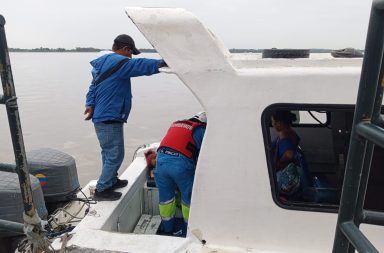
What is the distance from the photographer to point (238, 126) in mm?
1975

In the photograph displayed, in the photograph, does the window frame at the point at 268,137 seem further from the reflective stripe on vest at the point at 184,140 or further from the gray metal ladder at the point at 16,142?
the gray metal ladder at the point at 16,142

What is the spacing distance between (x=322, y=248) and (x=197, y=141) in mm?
1266

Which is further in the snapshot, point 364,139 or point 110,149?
point 110,149

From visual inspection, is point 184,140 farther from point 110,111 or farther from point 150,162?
point 150,162

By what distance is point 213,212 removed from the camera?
2.08m

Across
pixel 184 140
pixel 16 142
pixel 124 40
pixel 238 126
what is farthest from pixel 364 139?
pixel 124 40

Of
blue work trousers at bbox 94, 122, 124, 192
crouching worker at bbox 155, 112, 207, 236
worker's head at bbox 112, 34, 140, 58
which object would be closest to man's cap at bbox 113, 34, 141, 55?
worker's head at bbox 112, 34, 140, 58

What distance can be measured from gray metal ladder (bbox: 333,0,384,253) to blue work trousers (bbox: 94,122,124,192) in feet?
7.64

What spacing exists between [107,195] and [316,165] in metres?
1.84

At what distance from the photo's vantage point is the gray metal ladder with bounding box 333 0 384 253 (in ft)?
3.05

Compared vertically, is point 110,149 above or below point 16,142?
below

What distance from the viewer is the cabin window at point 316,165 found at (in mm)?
1989

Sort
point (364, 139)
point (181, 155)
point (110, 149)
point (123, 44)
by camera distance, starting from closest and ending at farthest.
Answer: point (364, 139) < point (181, 155) < point (110, 149) < point (123, 44)

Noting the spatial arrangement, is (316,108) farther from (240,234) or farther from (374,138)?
(374,138)
